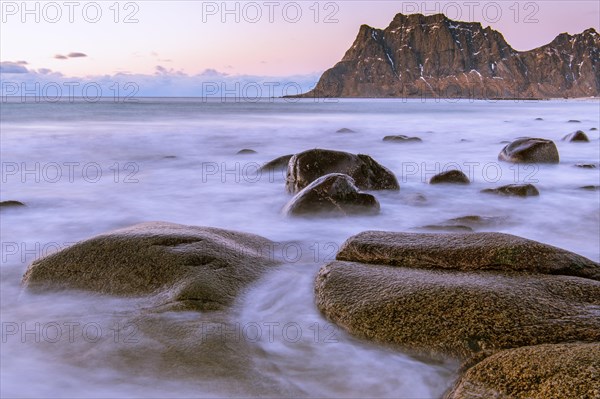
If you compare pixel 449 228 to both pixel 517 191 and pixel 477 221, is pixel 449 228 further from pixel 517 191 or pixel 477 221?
pixel 517 191

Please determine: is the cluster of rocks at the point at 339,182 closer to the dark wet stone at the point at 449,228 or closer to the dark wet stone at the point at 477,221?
the dark wet stone at the point at 449,228

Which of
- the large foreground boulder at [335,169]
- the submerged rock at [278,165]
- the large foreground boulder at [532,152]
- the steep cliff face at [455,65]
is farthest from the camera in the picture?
the steep cliff face at [455,65]

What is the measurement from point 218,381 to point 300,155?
4.26 m

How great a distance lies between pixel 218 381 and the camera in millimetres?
2270

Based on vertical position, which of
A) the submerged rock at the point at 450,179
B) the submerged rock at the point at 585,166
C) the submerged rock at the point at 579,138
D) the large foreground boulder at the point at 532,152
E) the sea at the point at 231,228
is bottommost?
the sea at the point at 231,228

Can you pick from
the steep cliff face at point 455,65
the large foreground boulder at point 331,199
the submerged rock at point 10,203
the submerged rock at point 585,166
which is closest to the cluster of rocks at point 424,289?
the large foreground boulder at point 331,199

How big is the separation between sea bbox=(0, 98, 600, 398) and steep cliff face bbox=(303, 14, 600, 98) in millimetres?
133290

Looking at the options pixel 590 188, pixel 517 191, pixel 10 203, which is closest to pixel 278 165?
pixel 517 191

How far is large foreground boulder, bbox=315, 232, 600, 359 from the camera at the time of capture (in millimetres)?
2400

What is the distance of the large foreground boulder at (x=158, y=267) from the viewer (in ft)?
9.89

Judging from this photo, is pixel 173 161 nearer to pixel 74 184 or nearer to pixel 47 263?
pixel 74 184

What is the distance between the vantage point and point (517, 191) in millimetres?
6512

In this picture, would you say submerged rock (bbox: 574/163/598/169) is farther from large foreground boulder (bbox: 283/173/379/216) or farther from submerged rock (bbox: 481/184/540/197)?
large foreground boulder (bbox: 283/173/379/216)

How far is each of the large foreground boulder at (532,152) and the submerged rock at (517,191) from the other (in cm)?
309
